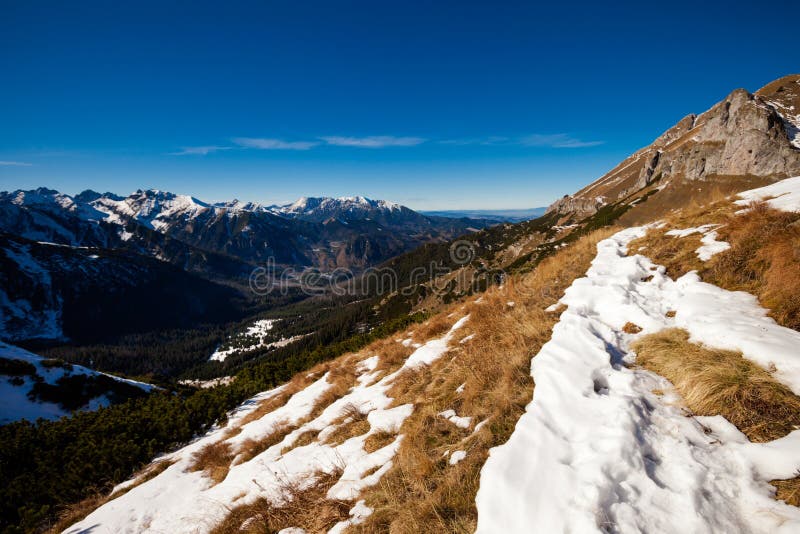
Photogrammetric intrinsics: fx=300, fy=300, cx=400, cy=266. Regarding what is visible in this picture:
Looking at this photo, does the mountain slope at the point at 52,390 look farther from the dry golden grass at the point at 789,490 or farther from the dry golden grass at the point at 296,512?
the dry golden grass at the point at 789,490

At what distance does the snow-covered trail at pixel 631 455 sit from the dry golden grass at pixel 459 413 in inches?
17.2

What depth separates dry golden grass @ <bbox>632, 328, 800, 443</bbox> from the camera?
3629 mm

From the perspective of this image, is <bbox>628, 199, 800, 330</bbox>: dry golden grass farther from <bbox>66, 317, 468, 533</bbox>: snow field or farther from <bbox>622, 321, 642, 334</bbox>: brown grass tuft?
<bbox>66, 317, 468, 533</bbox>: snow field

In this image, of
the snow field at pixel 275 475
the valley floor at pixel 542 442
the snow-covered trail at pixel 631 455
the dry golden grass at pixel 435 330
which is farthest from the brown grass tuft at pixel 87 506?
the snow-covered trail at pixel 631 455

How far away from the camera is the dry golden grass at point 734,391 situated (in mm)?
A: 3629

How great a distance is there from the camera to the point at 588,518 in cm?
282

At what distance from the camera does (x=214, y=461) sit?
9336 mm

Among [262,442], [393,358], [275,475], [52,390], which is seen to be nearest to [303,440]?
[275,475]

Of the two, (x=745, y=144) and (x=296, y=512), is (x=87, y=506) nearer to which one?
(x=296, y=512)

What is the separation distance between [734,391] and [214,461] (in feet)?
40.5

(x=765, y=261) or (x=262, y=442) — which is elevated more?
(x=765, y=261)

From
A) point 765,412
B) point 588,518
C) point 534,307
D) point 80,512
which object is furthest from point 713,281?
point 80,512

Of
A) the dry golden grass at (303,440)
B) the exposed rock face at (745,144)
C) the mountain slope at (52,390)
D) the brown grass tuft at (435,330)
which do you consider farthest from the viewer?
the exposed rock face at (745,144)

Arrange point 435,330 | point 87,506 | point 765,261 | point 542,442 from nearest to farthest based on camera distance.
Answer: point 542,442 → point 765,261 → point 87,506 → point 435,330
